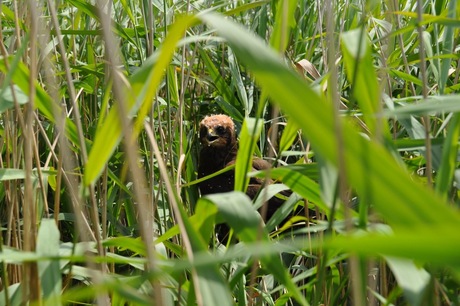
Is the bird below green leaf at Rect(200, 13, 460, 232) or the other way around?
below

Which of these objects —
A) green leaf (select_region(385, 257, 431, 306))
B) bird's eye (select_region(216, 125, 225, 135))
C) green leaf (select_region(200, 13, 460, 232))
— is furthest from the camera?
bird's eye (select_region(216, 125, 225, 135))

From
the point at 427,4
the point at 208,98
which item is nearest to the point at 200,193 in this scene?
the point at 208,98

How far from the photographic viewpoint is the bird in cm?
302

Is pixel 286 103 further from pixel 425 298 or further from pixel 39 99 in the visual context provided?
pixel 39 99

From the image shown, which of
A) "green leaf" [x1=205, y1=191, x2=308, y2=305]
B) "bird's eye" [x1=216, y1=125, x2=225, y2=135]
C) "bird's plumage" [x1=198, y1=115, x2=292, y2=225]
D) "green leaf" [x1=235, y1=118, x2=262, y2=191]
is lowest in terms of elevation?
"bird's plumage" [x1=198, y1=115, x2=292, y2=225]

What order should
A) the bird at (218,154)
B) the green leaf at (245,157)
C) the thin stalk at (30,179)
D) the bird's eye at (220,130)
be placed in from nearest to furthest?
1. the thin stalk at (30,179)
2. the green leaf at (245,157)
3. the bird at (218,154)
4. the bird's eye at (220,130)

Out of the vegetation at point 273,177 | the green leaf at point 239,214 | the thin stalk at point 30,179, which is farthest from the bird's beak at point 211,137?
the green leaf at point 239,214

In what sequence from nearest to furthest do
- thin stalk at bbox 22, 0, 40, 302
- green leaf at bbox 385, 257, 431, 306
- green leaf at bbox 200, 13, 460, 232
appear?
1. green leaf at bbox 200, 13, 460, 232
2. green leaf at bbox 385, 257, 431, 306
3. thin stalk at bbox 22, 0, 40, 302

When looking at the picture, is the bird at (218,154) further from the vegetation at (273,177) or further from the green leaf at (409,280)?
the green leaf at (409,280)

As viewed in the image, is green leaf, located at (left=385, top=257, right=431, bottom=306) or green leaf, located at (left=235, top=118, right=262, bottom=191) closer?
green leaf, located at (left=385, top=257, right=431, bottom=306)

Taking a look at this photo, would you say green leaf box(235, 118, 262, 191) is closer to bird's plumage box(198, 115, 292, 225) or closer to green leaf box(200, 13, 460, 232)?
green leaf box(200, 13, 460, 232)

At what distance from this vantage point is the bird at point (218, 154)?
3023 mm

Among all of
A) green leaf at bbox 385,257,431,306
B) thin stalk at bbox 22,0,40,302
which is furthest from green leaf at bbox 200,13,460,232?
thin stalk at bbox 22,0,40,302

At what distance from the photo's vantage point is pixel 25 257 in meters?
0.66
